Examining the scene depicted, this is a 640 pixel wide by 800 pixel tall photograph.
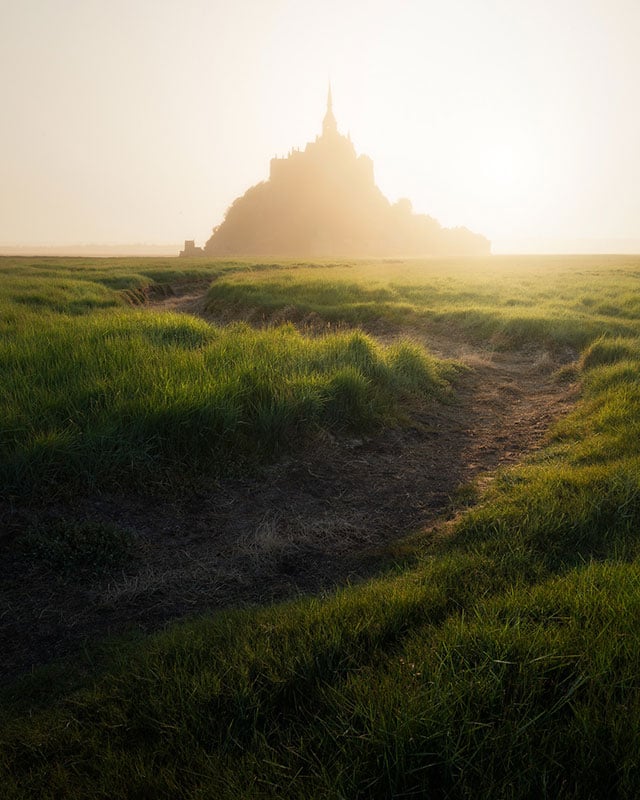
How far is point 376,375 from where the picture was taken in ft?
29.6

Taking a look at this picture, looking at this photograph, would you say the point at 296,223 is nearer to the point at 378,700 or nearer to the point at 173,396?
the point at 173,396

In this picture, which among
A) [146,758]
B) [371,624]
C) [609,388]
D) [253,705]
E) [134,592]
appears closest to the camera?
[146,758]

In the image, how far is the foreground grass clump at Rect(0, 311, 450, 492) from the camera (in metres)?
5.49

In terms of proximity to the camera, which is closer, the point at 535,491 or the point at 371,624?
the point at 371,624

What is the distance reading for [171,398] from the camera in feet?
Answer: 20.7

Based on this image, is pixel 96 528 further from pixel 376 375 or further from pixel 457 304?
pixel 457 304

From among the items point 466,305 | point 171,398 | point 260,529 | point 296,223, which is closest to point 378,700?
point 260,529

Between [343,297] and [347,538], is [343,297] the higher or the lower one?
the higher one

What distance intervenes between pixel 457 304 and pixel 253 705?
18.8 m

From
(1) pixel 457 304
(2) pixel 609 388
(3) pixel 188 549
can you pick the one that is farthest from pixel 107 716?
(1) pixel 457 304

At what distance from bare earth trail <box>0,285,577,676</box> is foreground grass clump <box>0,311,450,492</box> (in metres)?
0.40

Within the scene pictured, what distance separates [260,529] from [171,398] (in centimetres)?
214

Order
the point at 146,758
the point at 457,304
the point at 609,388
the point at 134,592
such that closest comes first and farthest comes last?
the point at 146,758, the point at 134,592, the point at 609,388, the point at 457,304

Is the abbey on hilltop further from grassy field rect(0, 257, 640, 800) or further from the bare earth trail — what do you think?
grassy field rect(0, 257, 640, 800)
